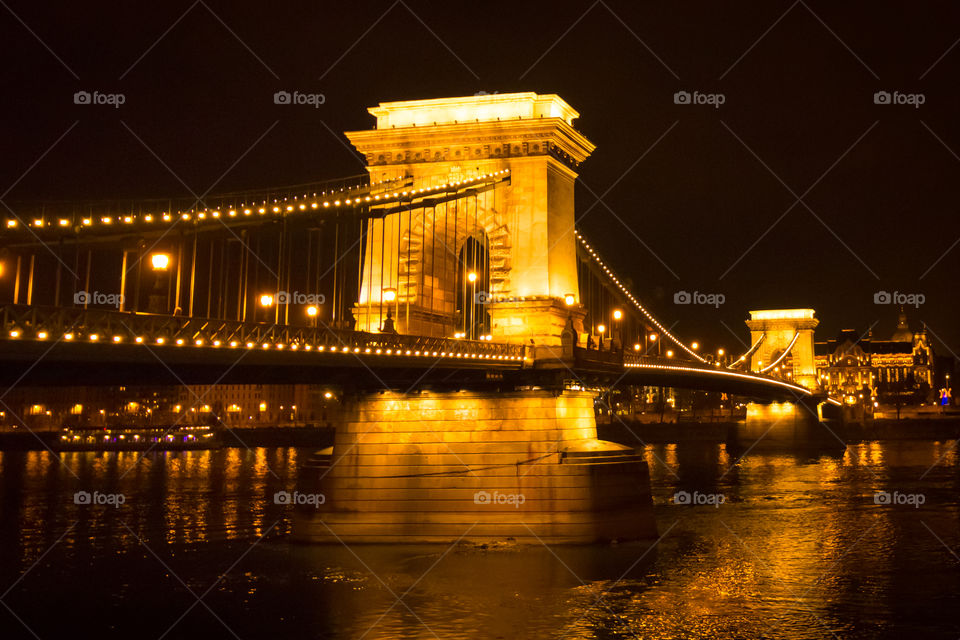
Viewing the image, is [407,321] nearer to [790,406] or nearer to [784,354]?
[790,406]

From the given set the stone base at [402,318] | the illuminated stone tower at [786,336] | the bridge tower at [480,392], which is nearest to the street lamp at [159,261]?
the bridge tower at [480,392]

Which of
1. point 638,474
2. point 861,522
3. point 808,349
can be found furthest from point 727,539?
point 808,349

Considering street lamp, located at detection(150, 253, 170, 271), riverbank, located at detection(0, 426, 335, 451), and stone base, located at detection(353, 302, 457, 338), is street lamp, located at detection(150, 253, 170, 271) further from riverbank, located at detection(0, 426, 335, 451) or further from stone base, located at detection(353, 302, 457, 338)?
riverbank, located at detection(0, 426, 335, 451)

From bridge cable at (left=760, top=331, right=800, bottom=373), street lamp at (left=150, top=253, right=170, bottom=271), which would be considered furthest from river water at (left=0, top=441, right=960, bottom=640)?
bridge cable at (left=760, top=331, right=800, bottom=373)

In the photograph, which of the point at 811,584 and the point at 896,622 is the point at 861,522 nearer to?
the point at 811,584

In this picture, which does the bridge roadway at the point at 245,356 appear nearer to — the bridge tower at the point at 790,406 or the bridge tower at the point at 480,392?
the bridge tower at the point at 480,392

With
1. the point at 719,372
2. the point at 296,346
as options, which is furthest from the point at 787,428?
the point at 296,346
